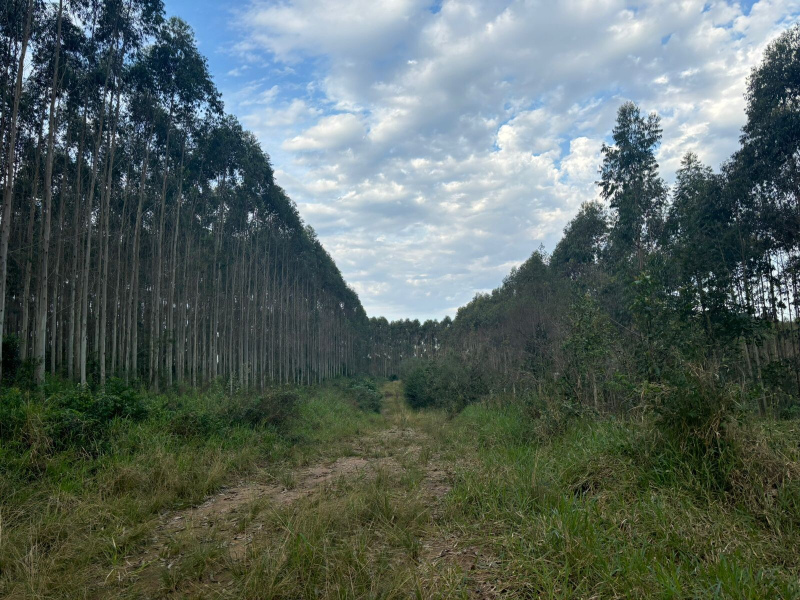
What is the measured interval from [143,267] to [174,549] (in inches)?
894

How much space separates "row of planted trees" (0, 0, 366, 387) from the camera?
10750mm

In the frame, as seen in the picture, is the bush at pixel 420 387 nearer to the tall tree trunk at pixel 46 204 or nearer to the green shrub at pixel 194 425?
the green shrub at pixel 194 425

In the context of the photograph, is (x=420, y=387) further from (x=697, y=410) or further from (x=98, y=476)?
(x=697, y=410)

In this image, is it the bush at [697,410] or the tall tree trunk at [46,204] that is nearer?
the bush at [697,410]

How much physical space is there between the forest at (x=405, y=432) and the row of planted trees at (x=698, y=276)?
84mm

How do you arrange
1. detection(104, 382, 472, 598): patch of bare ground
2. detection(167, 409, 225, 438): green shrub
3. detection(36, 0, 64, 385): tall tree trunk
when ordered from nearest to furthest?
detection(104, 382, 472, 598): patch of bare ground → detection(167, 409, 225, 438): green shrub → detection(36, 0, 64, 385): tall tree trunk

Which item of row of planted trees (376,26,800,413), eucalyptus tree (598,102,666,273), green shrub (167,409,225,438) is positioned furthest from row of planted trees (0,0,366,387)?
eucalyptus tree (598,102,666,273)

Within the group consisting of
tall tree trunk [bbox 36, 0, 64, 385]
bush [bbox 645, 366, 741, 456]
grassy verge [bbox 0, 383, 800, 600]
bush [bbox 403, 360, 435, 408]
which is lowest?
bush [bbox 403, 360, 435, 408]

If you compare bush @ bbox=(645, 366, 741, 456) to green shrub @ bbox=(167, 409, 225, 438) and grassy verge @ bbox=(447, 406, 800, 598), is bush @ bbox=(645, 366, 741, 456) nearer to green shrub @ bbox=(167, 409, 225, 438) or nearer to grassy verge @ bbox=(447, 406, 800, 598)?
grassy verge @ bbox=(447, 406, 800, 598)

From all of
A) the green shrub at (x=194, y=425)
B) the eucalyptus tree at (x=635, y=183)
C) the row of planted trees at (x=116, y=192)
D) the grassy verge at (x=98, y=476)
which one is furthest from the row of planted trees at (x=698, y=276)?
the row of planted trees at (x=116, y=192)

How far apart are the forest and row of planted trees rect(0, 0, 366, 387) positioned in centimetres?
12

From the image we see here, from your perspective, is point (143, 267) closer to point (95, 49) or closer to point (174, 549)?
point (95, 49)

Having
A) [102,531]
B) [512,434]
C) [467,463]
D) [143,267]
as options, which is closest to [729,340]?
[512,434]

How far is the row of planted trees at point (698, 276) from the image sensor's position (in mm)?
7758
